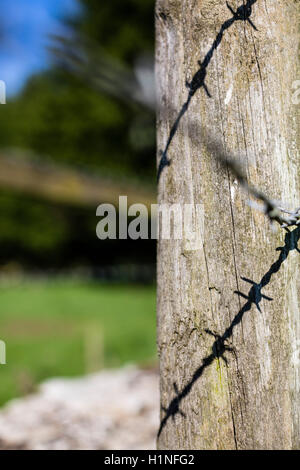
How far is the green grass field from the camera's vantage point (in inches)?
221

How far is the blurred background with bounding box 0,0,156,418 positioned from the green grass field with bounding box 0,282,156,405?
0.08ft

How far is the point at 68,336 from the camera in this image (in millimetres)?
8016

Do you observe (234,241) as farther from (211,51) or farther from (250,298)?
(211,51)

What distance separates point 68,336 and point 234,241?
270 inches

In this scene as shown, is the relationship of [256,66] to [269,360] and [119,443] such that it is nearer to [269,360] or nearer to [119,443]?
[269,360]

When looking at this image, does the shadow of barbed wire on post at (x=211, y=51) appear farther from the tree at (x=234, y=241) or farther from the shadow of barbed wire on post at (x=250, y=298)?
the shadow of barbed wire on post at (x=250, y=298)

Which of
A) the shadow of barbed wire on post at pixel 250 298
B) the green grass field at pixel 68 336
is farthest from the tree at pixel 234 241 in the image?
the green grass field at pixel 68 336

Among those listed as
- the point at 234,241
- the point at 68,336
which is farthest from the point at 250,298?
the point at 68,336

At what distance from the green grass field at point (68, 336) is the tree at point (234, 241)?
2654 mm

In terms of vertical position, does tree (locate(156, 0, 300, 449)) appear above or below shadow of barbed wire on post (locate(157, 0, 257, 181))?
below

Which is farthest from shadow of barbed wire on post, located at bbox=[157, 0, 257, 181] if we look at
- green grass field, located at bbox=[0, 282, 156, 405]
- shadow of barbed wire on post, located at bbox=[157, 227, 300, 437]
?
green grass field, located at bbox=[0, 282, 156, 405]

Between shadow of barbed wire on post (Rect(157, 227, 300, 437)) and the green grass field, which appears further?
the green grass field

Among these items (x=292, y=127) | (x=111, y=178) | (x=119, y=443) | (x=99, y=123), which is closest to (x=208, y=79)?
(x=292, y=127)

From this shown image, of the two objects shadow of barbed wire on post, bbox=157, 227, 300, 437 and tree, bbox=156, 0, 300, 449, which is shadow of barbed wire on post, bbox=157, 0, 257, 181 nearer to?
tree, bbox=156, 0, 300, 449
